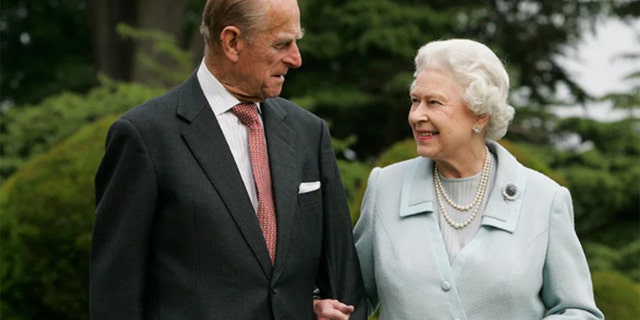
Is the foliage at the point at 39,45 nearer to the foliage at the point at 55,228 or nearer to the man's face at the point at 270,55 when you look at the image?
the foliage at the point at 55,228

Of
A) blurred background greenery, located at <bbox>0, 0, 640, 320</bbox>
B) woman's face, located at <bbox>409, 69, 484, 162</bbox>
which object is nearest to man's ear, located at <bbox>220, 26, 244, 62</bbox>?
woman's face, located at <bbox>409, 69, 484, 162</bbox>

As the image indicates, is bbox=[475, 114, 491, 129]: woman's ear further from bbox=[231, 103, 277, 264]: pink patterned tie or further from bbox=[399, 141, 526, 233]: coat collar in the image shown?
bbox=[231, 103, 277, 264]: pink patterned tie

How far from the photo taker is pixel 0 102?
1580 centimetres

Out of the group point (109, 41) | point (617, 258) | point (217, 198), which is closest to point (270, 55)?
point (217, 198)

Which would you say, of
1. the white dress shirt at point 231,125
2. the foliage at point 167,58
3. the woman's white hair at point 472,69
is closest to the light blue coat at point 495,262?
the woman's white hair at point 472,69

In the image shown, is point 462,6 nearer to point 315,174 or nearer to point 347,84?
point 347,84

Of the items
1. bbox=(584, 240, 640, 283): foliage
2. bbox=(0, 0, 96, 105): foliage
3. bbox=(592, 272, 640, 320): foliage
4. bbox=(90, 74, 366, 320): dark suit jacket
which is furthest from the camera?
bbox=(0, 0, 96, 105): foliage

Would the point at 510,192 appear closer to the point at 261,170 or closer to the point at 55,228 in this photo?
the point at 261,170

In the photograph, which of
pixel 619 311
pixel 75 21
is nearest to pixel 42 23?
pixel 75 21

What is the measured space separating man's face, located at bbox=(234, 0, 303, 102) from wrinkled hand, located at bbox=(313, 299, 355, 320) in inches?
27.6

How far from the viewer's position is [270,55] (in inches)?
140

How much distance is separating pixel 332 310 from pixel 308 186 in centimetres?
41

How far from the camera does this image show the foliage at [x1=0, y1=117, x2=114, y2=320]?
725cm

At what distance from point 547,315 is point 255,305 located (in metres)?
0.97
